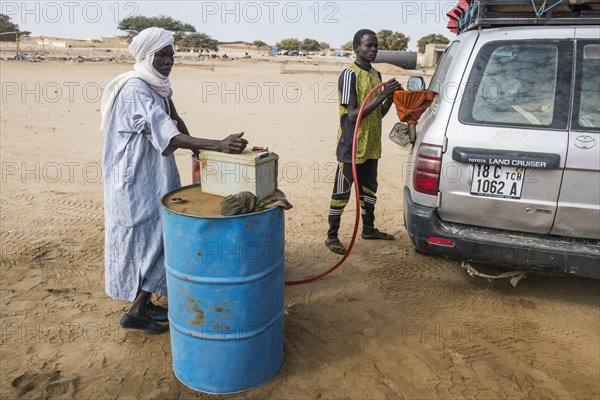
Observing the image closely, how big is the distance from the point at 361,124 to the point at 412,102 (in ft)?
2.80

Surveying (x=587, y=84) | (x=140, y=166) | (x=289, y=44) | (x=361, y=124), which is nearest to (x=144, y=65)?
(x=140, y=166)

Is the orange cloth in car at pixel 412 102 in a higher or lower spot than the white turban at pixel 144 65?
lower

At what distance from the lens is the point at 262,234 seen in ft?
8.47

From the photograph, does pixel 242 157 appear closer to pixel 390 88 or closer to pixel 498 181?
pixel 498 181

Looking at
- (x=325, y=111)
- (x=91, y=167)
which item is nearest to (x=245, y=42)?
(x=325, y=111)

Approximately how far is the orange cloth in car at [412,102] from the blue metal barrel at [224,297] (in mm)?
1570

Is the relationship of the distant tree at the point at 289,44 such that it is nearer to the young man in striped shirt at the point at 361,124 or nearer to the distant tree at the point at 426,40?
the distant tree at the point at 426,40

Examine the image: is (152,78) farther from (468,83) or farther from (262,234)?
(468,83)

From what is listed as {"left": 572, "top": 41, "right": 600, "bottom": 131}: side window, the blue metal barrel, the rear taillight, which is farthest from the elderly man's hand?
{"left": 572, "top": 41, "right": 600, "bottom": 131}: side window

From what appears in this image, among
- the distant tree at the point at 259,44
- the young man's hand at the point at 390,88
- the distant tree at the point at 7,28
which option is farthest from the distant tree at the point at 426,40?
the young man's hand at the point at 390,88

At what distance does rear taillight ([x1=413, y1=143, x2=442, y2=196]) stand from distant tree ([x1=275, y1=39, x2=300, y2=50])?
260ft

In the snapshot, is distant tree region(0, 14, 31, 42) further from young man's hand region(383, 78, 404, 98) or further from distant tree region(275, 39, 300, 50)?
young man's hand region(383, 78, 404, 98)

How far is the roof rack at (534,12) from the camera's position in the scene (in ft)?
10.5

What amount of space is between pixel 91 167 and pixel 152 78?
5.05 m
